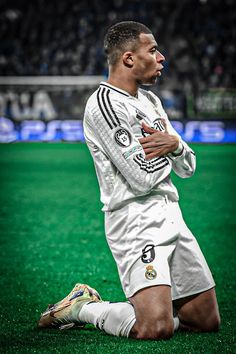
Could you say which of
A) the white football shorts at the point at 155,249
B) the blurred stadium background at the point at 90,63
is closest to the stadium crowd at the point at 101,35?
the blurred stadium background at the point at 90,63

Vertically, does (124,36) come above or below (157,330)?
above

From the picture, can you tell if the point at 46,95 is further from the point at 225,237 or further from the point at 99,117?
the point at 99,117

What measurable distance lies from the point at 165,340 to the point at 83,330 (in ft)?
2.02

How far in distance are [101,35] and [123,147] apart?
2411 cm

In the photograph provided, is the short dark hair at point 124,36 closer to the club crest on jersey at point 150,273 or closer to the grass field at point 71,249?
the club crest on jersey at point 150,273

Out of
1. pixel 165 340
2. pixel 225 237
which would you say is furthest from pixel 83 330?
pixel 225 237

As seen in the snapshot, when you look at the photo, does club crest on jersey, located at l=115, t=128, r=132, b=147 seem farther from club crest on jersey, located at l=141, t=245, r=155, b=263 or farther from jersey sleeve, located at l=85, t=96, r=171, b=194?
club crest on jersey, located at l=141, t=245, r=155, b=263

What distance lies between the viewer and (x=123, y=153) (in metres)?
3.97

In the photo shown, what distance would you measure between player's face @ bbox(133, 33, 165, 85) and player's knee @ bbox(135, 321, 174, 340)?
141 centimetres

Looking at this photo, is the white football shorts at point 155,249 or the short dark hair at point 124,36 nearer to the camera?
the white football shorts at point 155,249

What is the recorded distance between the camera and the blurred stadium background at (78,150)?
5.00m

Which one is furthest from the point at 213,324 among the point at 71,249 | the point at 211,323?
the point at 71,249

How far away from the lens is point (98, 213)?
908cm

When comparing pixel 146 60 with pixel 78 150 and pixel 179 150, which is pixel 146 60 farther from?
pixel 78 150
